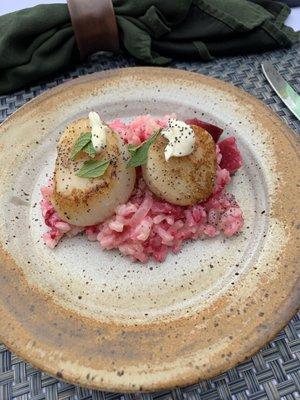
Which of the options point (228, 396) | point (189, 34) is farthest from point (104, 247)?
point (189, 34)

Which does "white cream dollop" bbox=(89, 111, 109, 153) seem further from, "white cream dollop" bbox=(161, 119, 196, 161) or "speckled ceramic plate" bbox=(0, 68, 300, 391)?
"speckled ceramic plate" bbox=(0, 68, 300, 391)

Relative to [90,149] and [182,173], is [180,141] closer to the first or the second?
[182,173]

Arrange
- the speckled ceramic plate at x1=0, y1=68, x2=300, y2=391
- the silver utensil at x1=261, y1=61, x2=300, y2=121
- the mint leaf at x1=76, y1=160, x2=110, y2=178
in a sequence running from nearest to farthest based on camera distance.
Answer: the speckled ceramic plate at x1=0, y1=68, x2=300, y2=391 < the mint leaf at x1=76, y1=160, x2=110, y2=178 < the silver utensil at x1=261, y1=61, x2=300, y2=121

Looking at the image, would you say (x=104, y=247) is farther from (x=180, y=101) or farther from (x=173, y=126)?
(x=180, y=101)

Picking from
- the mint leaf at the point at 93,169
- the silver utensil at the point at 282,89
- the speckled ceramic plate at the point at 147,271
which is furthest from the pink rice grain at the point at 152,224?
the silver utensil at the point at 282,89

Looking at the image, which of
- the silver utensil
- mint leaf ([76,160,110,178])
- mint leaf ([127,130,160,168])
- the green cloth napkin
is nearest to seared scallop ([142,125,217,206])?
mint leaf ([127,130,160,168])

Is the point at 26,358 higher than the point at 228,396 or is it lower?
higher
